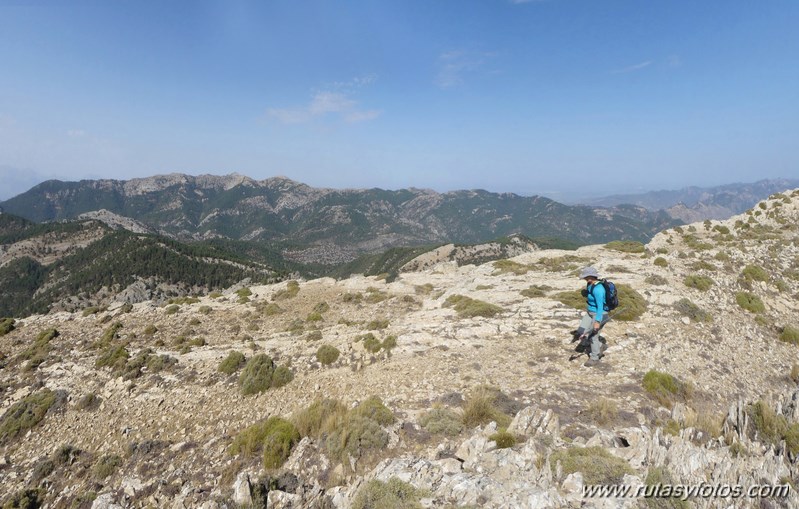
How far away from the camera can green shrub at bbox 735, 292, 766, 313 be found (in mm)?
19391

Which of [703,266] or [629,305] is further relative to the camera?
[703,266]

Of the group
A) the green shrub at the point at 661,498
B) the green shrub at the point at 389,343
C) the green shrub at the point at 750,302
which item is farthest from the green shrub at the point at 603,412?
the green shrub at the point at 750,302

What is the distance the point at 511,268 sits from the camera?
118ft

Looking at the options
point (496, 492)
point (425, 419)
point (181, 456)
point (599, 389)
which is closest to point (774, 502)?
point (496, 492)

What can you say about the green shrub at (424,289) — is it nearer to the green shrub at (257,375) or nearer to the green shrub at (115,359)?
the green shrub at (257,375)

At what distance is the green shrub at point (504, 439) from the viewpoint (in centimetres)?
861

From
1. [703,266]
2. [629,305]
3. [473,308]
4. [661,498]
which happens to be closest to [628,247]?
[703,266]

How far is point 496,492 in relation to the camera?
21.6 ft

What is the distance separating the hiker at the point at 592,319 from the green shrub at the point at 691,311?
23.1 ft

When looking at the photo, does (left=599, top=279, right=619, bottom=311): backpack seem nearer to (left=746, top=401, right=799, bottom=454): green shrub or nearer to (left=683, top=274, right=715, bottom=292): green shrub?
(left=746, top=401, right=799, bottom=454): green shrub

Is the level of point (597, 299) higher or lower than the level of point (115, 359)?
higher

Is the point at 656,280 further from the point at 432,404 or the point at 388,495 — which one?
the point at 388,495

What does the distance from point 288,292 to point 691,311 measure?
29766mm

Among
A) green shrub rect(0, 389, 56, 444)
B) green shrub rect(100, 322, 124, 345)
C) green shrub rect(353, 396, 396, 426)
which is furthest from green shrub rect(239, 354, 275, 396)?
green shrub rect(100, 322, 124, 345)
